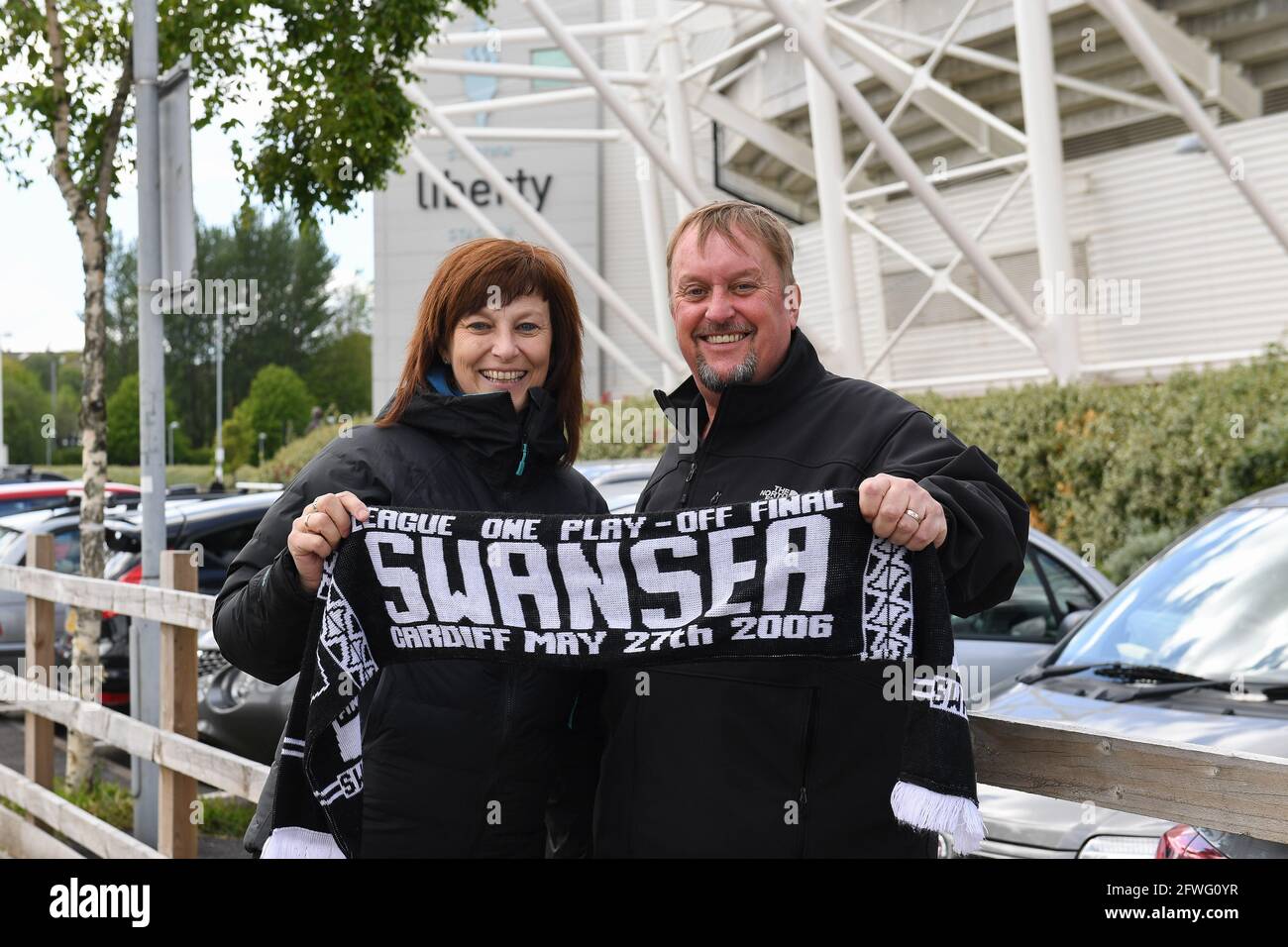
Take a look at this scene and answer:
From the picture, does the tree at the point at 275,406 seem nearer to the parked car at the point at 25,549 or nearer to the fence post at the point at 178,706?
the parked car at the point at 25,549

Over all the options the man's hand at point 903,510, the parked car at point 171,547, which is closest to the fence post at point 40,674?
the parked car at point 171,547

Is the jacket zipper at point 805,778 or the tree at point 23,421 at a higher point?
the tree at point 23,421

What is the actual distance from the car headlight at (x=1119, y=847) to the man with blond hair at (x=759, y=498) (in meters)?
1.30

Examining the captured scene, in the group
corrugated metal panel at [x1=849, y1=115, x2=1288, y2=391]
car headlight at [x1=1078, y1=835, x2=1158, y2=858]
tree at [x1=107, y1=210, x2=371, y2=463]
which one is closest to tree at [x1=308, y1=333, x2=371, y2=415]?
tree at [x1=107, y1=210, x2=371, y2=463]

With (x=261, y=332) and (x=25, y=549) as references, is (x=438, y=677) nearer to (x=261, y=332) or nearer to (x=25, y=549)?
(x=25, y=549)

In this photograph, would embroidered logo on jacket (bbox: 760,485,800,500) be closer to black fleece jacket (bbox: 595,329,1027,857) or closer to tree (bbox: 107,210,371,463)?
black fleece jacket (bbox: 595,329,1027,857)

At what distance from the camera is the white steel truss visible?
52.1 feet

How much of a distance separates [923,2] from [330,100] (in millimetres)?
12582

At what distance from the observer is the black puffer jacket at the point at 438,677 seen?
2.94 meters

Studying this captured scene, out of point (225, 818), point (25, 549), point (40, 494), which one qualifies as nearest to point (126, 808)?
point (225, 818)

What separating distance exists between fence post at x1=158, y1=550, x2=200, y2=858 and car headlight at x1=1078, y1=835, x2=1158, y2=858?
3425mm
